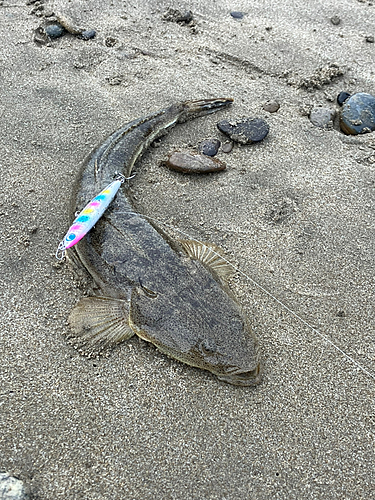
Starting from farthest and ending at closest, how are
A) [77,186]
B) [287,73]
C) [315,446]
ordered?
1. [287,73]
2. [77,186]
3. [315,446]

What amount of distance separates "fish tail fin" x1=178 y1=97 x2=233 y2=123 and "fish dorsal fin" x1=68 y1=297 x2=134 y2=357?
2808 millimetres

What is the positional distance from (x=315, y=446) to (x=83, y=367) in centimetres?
169

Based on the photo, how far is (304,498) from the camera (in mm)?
2596

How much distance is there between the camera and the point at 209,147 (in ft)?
16.0

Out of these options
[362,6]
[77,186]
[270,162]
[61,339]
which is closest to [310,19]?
[362,6]

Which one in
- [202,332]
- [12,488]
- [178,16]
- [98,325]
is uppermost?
[178,16]

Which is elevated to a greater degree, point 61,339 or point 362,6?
point 362,6

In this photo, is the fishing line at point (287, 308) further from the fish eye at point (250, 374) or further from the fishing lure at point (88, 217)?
the fish eye at point (250, 374)

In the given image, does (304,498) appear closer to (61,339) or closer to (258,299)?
(258,299)

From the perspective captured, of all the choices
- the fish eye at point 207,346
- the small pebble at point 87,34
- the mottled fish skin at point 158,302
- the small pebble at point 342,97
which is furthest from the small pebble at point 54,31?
the fish eye at point 207,346

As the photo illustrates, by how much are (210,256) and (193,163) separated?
1.31m

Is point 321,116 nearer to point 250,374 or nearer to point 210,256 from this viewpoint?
point 210,256

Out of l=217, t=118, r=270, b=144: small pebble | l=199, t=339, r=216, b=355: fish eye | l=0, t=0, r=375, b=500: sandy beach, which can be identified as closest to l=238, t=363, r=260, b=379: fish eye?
l=0, t=0, r=375, b=500: sandy beach

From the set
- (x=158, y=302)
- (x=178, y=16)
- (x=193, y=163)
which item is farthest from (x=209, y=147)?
(x=178, y=16)
